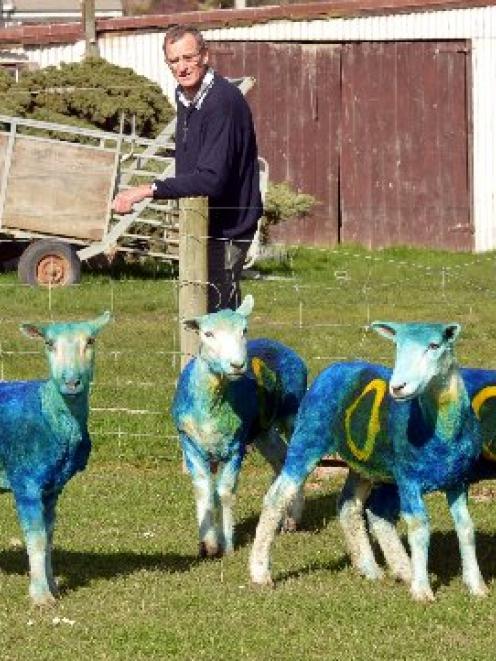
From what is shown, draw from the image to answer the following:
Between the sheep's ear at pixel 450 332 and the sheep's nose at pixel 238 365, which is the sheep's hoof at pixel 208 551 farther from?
the sheep's ear at pixel 450 332

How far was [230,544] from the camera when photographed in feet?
34.1

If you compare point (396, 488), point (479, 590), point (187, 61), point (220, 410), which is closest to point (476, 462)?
point (479, 590)

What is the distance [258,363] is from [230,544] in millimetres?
994

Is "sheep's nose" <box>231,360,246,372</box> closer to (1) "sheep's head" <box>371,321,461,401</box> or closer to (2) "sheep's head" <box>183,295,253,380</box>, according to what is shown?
(2) "sheep's head" <box>183,295,253,380</box>

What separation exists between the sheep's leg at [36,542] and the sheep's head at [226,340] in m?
1.20

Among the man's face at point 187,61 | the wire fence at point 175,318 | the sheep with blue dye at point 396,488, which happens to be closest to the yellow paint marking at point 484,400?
the sheep with blue dye at point 396,488

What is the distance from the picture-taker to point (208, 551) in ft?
33.7

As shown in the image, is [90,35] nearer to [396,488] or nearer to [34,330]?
[396,488]

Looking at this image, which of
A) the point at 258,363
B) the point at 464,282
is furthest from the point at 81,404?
the point at 464,282

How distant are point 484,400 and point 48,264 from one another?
1213 centimetres

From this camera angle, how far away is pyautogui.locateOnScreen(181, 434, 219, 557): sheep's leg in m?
10.3

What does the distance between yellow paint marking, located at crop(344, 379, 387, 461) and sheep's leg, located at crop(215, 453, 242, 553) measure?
1.16 meters

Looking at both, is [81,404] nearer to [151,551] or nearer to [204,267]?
[151,551]

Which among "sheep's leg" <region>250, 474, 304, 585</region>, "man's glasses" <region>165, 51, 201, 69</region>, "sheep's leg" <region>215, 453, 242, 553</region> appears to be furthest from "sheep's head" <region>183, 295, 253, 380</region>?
"man's glasses" <region>165, 51, 201, 69</region>
